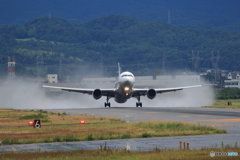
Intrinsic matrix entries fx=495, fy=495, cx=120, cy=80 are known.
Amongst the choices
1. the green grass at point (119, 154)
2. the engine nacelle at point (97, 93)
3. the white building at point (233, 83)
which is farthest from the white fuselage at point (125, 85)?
the white building at point (233, 83)

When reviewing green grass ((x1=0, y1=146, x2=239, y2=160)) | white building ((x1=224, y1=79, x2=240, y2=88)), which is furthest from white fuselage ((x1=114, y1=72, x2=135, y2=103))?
white building ((x1=224, y1=79, x2=240, y2=88))

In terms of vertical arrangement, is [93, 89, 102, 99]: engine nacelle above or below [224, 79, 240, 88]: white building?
below

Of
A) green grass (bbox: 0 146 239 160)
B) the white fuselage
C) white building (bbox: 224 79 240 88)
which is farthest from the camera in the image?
white building (bbox: 224 79 240 88)

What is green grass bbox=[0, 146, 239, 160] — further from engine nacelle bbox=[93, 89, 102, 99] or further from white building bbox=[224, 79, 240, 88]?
white building bbox=[224, 79, 240, 88]

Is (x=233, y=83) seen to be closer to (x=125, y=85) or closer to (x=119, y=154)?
(x=125, y=85)

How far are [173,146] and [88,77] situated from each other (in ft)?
419

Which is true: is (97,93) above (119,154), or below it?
above

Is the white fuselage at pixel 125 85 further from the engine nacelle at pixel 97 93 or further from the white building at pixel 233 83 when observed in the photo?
the white building at pixel 233 83

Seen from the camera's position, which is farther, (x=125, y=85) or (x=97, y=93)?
(x=97, y=93)

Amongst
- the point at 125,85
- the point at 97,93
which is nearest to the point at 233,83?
the point at 97,93

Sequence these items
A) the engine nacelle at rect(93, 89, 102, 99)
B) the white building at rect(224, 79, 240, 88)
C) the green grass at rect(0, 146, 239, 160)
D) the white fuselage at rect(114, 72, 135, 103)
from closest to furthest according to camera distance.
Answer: the green grass at rect(0, 146, 239, 160), the white fuselage at rect(114, 72, 135, 103), the engine nacelle at rect(93, 89, 102, 99), the white building at rect(224, 79, 240, 88)

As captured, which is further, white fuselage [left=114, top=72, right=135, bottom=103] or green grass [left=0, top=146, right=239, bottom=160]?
white fuselage [left=114, top=72, right=135, bottom=103]

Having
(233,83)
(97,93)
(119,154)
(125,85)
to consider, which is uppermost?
(233,83)

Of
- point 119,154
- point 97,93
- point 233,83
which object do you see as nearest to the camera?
point 119,154
